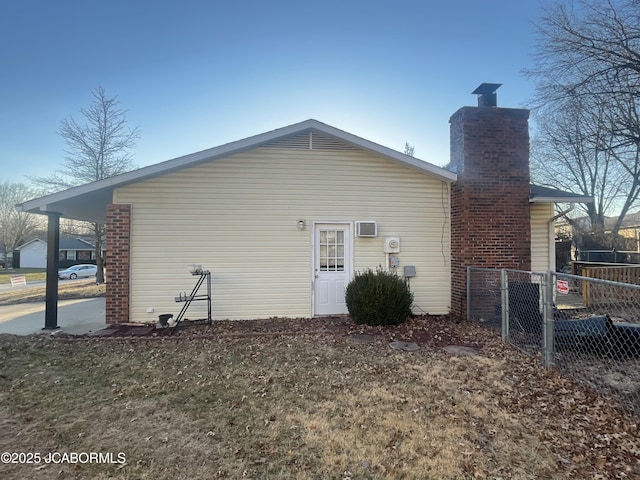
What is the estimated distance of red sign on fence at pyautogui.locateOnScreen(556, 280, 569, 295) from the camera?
4.65 m

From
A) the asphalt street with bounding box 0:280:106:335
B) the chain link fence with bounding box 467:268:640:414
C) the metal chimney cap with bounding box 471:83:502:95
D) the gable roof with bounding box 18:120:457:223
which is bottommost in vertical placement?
the asphalt street with bounding box 0:280:106:335

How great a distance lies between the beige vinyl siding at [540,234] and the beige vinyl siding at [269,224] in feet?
7.20

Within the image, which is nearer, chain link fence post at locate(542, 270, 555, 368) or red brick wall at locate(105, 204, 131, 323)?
chain link fence post at locate(542, 270, 555, 368)

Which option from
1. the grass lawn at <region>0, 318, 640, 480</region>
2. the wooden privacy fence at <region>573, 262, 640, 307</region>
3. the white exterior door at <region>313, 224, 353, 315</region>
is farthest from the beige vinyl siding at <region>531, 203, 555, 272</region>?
the white exterior door at <region>313, 224, 353, 315</region>

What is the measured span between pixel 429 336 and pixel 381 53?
312 inches

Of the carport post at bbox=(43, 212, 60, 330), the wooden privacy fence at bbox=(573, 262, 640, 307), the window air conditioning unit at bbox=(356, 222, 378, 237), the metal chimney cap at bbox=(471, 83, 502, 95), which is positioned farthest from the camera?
the wooden privacy fence at bbox=(573, 262, 640, 307)

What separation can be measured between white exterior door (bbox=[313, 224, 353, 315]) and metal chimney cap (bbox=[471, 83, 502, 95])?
172 inches

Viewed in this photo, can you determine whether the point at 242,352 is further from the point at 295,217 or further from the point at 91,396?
the point at 295,217

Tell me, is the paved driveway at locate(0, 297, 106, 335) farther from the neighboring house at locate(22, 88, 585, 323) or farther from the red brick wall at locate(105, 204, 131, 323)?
the neighboring house at locate(22, 88, 585, 323)

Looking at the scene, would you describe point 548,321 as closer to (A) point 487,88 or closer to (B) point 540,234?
(B) point 540,234

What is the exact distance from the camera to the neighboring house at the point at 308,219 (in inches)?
283

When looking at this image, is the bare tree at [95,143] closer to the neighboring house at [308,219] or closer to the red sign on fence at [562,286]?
the neighboring house at [308,219]

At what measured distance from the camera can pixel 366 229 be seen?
7.65 metres

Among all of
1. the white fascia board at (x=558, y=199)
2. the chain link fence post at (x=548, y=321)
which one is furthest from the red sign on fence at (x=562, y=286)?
the white fascia board at (x=558, y=199)
